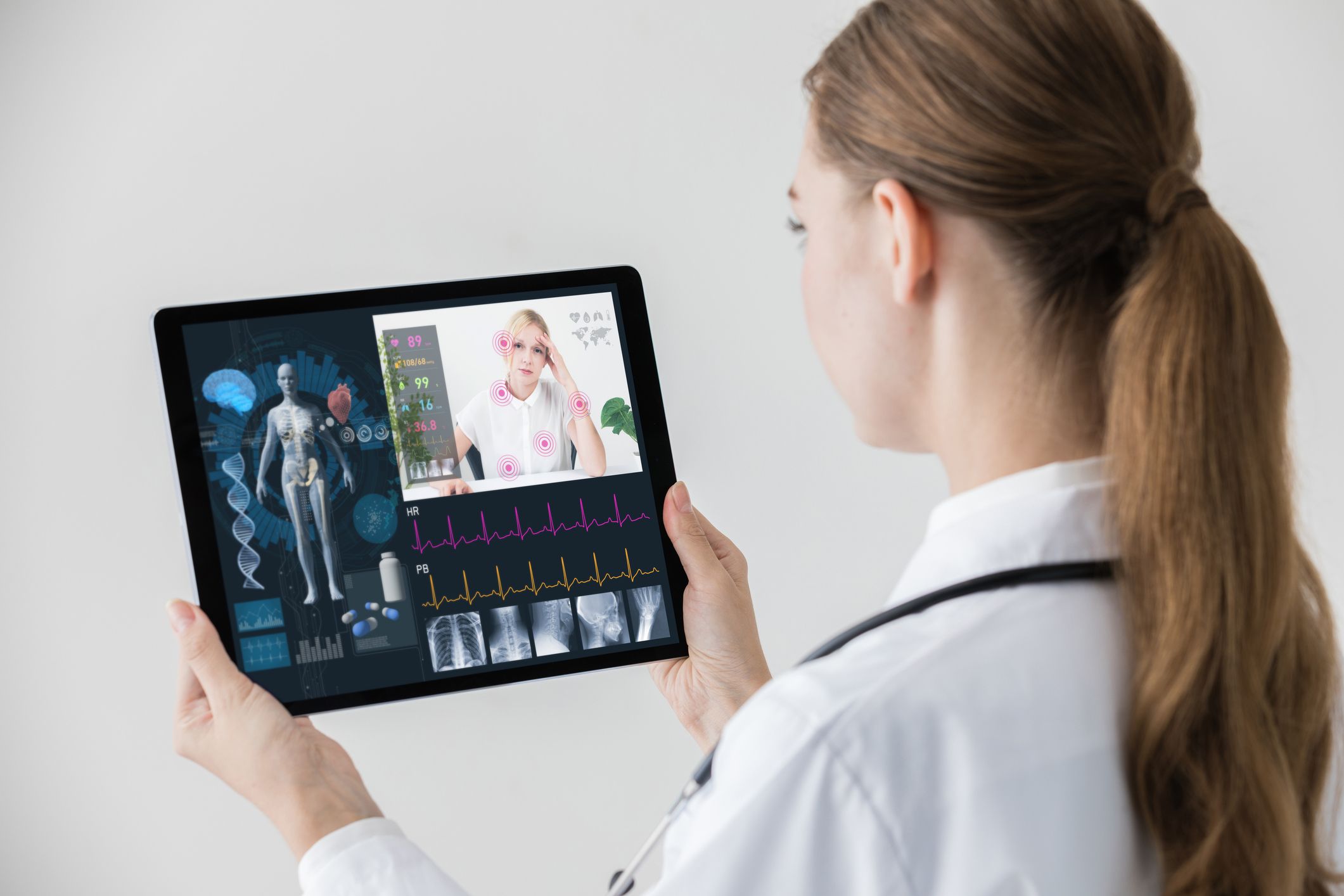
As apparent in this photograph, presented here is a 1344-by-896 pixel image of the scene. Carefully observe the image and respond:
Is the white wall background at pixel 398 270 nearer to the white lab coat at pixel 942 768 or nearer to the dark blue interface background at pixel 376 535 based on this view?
the dark blue interface background at pixel 376 535

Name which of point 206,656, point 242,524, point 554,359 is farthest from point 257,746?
point 554,359

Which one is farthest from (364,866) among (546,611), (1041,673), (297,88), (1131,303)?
(297,88)

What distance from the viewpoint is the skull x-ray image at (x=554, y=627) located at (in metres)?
1.32

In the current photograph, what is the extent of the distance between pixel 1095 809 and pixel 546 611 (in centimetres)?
74

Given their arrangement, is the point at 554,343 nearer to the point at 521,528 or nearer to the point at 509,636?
the point at 521,528

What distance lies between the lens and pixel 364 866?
973mm

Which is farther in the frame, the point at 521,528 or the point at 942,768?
the point at 521,528

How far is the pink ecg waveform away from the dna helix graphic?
0.18m

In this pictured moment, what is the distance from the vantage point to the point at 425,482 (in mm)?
1319

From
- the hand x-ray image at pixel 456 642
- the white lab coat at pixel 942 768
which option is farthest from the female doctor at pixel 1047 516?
the hand x-ray image at pixel 456 642

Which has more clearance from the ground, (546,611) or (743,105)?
(743,105)

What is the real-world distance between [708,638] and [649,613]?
3.1 inches

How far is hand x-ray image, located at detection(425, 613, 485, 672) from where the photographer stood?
1.28 meters

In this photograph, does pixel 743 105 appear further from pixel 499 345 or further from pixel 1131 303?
pixel 1131 303
